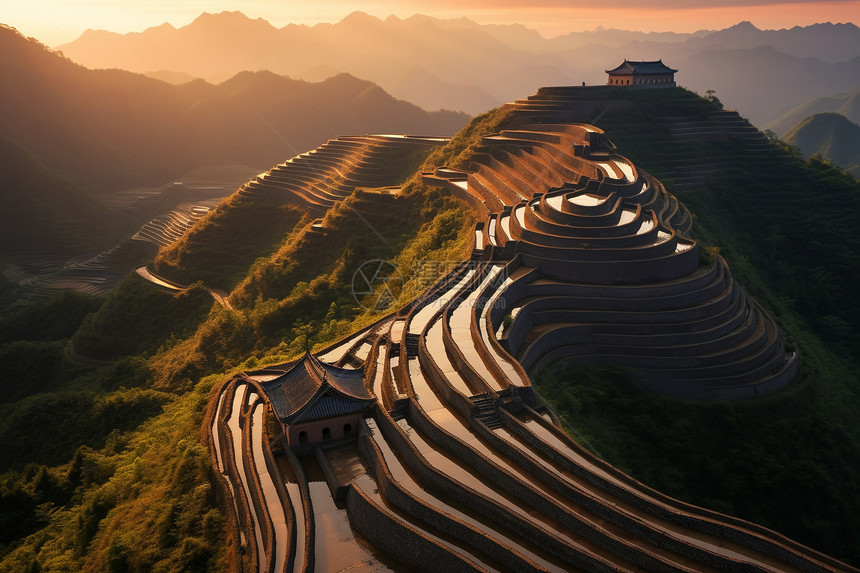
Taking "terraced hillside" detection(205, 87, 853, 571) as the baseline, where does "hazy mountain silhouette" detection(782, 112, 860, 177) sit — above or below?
above

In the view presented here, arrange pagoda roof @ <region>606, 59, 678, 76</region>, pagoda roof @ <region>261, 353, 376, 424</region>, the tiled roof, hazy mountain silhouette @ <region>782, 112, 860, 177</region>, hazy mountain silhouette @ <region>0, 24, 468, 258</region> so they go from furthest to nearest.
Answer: hazy mountain silhouette @ <region>782, 112, 860, 177</region> → hazy mountain silhouette @ <region>0, 24, 468, 258</region> → pagoda roof @ <region>606, 59, 678, 76</region> → pagoda roof @ <region>261, 353, 376, 424</region> → the tiled roof

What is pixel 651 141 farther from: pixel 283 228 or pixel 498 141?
pixel 283 228

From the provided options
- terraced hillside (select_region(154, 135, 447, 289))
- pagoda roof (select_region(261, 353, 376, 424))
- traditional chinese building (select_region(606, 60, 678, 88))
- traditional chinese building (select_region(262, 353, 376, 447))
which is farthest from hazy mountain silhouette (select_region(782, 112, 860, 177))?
traditional chinese building (select_region(262, 353, 376, 447))

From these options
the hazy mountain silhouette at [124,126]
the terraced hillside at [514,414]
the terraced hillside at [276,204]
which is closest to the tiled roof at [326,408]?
the terraced hillside at [514,414]

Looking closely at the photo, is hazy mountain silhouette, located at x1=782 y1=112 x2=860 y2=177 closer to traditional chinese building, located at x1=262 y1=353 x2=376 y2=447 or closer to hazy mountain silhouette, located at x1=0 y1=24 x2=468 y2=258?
hazy mountain silhouette, located at x1=0 y1=24 x2=468 y2=258

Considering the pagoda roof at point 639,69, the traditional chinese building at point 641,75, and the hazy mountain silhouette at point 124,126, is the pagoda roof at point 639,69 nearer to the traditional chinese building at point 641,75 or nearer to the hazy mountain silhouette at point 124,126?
the traditional chinese building at point 641,75

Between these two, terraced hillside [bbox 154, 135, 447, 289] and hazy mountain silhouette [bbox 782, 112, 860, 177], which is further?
hazy mountain silhouette [bbox 782, 112, 860, 177]
